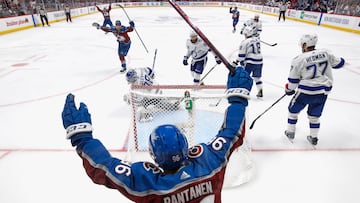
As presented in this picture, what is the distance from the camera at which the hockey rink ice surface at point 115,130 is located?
238 cm

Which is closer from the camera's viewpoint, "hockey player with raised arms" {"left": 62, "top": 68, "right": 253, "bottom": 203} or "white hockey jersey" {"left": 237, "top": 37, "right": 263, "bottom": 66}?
"hockey player with raised arms" {"left": 62, "top": 68, "right": 253, "bottom": 203}

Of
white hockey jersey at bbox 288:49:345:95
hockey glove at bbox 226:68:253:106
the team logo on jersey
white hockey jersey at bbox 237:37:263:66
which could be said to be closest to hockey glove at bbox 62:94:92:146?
the team logo on jersey

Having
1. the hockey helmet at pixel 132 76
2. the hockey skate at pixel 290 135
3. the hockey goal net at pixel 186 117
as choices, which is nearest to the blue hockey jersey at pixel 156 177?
the hockey goal net at pixel 186 117

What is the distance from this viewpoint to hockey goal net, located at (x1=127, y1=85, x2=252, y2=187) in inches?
96.6

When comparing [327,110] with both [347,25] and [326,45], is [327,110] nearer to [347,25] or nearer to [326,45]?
[326,45]

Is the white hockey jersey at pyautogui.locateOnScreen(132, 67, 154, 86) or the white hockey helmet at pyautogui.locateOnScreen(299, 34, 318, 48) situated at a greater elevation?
the white hockey helmet at pyautogui.locateOnScreen(299, 34, 318, 48)

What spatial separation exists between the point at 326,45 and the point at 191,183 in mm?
9482

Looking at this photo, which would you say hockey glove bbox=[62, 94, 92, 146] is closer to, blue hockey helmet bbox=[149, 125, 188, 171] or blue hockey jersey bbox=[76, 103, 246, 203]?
blue hockey jersey bbox=[76, 103, 246, 203]

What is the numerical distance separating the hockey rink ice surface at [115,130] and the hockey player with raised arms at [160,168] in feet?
4.57

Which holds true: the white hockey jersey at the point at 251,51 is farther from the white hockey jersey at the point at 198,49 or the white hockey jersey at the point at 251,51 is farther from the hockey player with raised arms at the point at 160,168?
the hockey player with raised arms at the point at 160,168

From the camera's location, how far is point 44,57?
7598 millimetres

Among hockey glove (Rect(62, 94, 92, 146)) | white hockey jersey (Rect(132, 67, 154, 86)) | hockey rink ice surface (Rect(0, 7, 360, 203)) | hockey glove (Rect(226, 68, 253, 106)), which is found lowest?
hockey rink ice surface (Rect(0, 7, 360, 203))

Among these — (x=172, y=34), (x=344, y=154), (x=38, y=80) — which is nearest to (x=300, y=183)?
(x=344, y=154)

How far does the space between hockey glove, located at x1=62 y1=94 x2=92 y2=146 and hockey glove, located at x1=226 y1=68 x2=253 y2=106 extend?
0.67 meters
